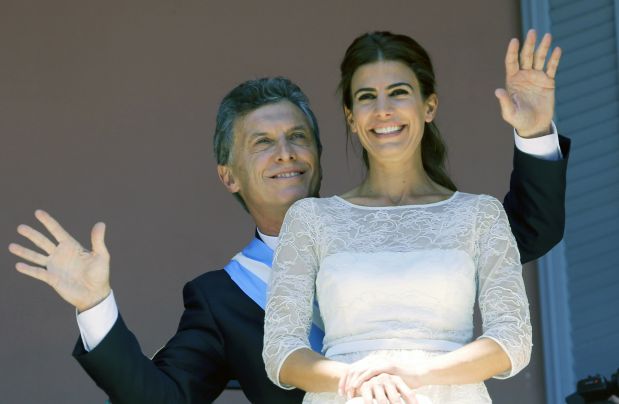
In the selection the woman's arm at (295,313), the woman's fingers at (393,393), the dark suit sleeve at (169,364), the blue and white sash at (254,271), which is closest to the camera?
the woman's fingers at (393,393)

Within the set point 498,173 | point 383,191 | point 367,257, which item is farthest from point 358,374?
point 498,173

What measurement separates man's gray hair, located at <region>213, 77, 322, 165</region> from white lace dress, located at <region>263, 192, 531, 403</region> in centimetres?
69

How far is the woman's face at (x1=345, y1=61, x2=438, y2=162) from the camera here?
3.10m

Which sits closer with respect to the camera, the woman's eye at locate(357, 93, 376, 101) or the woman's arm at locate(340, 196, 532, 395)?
the woman's arm at locate(340, 196, 532, 395)

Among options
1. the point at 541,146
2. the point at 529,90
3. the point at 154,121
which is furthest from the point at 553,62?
the point at 154,121

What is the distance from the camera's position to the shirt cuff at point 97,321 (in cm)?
304

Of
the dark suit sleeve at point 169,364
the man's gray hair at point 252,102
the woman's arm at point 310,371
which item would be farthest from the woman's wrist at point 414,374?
the man's gray hair at point 252,102

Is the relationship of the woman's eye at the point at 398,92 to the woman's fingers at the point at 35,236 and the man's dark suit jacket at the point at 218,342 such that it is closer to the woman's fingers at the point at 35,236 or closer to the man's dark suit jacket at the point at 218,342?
the man's dark suit jacket at the point at 218,342

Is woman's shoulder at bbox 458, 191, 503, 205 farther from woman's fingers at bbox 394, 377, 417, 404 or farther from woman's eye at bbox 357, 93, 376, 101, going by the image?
woman's fingers at bbox 394, 377, 417, 404

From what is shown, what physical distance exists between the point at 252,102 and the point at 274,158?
0.18 meters

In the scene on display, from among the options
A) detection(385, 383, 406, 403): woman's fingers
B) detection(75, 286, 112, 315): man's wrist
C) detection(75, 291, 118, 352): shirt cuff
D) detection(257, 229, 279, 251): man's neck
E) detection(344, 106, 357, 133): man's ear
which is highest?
detection(344, 106, 357, 133): man's ear

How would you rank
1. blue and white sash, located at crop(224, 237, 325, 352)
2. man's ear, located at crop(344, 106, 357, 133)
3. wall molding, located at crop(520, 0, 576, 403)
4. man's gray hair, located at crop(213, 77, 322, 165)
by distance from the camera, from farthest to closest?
wall molding, located at crop(520, 0, 576, 403) → man's gray hair, located at crop(213, 77, 322, 165) → blue and white sash, located at crop(224, 237, 325, 352) → man's ear, located at crop(344, 106, 357, 133)

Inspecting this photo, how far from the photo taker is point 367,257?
2.97m

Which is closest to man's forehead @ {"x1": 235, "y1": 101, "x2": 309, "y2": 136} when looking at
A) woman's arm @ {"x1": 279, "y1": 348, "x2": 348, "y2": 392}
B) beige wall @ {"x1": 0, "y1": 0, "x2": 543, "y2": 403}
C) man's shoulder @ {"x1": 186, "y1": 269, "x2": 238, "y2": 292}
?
man's shoulder @ {"x1": 186, "y1": 269, "x2": 238, "y2": 292}
